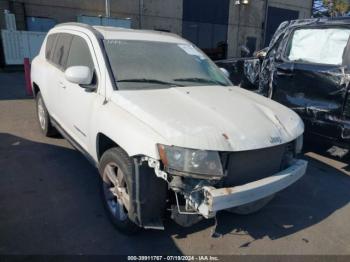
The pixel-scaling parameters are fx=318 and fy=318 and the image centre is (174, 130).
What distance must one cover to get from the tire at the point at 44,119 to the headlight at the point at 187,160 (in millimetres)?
3217

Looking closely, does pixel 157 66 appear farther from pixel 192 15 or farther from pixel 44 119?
pixel 192 15

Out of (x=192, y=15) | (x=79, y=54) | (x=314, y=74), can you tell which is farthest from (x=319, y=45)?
(x=192, y=15)

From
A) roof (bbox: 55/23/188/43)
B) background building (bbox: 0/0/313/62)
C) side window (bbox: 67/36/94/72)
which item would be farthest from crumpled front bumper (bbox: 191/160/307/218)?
background building (bbox: 0/0/313/62)

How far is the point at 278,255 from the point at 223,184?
89 cm

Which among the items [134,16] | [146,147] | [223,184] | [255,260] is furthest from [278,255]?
[134,16]

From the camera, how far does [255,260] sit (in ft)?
8.79

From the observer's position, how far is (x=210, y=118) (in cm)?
261

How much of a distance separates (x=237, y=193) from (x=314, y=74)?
113 inches

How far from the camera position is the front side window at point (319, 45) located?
4348 millimetres

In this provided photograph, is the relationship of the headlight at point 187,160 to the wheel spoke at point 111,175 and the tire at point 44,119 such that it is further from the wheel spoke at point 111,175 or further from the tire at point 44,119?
the tire at point 44,119

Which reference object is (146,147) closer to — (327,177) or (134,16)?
(327,177)

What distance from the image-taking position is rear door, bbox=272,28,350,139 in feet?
13.9

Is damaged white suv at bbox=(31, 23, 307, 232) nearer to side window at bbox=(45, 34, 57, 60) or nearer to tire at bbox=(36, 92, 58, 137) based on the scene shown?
side window at bbox=(45, 34, 57, 60)

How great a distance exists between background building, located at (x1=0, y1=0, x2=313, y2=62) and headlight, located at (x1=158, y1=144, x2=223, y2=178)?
15345mm
